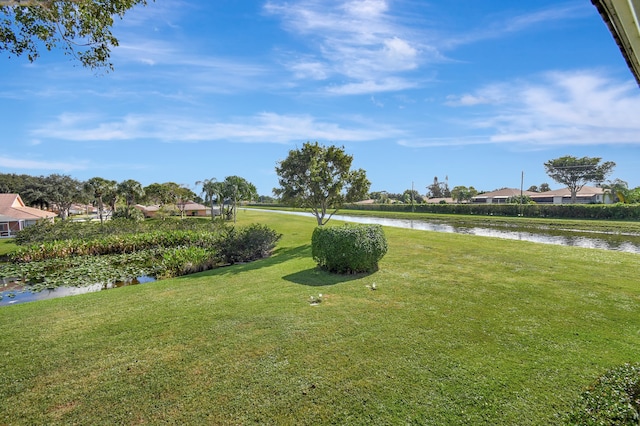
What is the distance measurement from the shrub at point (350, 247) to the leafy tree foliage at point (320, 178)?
6989 mm

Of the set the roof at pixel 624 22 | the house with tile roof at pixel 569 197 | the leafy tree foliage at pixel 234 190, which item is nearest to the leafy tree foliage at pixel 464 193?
the house with tile roof at pixel 569 197

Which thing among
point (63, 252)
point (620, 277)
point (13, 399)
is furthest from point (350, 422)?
point (63, 252)

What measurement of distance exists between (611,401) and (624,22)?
4.02m

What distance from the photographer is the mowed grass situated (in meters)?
3.68

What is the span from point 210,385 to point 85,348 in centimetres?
293

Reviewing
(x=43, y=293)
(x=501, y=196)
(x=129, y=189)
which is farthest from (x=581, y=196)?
(x=129, y=189)

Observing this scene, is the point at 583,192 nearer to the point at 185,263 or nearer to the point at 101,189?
the point at 185,263

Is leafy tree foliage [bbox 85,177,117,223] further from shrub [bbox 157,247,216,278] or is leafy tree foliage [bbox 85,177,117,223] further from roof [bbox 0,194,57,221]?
shrub [bbox 157,247,216,278]

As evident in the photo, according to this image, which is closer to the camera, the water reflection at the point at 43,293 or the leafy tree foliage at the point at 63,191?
the water reflection at the point at 43,293

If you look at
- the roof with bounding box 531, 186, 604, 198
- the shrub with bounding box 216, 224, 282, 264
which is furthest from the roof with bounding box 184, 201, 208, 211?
the roof with bounding box 531, 186, 604, 198

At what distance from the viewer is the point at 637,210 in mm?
31953

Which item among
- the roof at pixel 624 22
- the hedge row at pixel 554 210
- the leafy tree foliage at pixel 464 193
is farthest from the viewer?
the leafy tree foliage at pixel 464 193

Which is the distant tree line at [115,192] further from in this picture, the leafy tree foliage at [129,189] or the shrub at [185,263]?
the shrub at [185,263]

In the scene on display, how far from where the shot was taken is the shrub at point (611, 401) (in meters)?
3.26
